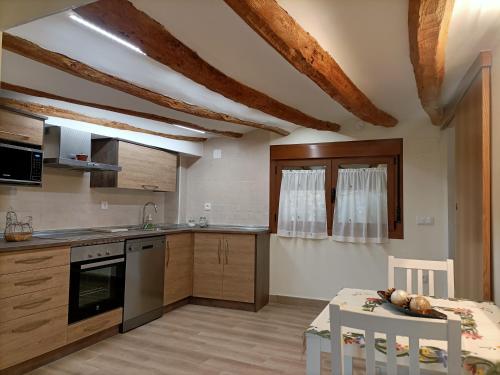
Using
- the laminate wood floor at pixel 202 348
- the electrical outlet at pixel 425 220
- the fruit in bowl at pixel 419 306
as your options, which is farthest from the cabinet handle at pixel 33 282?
the electrical outlet at pixel 425 220

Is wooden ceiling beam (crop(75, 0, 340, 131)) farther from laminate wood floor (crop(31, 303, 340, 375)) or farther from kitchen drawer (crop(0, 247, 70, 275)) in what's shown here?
laminate wood floor (crop(31, 303, 340, 375))

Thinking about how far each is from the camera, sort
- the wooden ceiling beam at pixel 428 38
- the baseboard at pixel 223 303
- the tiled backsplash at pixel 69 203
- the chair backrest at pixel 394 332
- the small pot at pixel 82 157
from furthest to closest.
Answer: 1. the baseboard at pixel 223 303
2. the small pot at pixel 82 157
3. the tiled backsplash at pixel 69 203
4. the wooden ceiling beam at pixel 428 38
5. the chair backrest at pixel 394 332

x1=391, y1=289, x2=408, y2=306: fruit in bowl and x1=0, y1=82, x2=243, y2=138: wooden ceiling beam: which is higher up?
x1=0, y1=82, x2=243, y2=138: wooden ceiling beam

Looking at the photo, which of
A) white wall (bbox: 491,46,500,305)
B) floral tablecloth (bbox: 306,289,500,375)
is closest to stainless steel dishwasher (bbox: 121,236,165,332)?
floral tablecloth (bbox: 306,289,500,375)

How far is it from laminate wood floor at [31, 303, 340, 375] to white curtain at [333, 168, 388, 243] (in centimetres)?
114

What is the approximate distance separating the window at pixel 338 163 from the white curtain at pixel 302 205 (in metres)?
0.08

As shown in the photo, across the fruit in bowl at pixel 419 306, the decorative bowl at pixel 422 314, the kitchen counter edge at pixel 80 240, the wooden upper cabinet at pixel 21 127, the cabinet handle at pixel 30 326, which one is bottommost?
the cabinet handle at pixel 30 326

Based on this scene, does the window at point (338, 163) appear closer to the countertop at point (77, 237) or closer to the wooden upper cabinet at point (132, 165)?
the countertop at point (77, 237)

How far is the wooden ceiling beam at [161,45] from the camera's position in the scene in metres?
1.70

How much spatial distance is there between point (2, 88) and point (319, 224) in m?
3.49

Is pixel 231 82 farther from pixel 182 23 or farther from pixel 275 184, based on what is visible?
pixel 275 184

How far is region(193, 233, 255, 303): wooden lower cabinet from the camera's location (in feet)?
14.0

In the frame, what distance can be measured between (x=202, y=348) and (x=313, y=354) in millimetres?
1941

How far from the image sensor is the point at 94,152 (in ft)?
13.5
